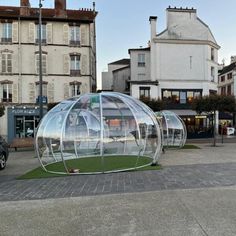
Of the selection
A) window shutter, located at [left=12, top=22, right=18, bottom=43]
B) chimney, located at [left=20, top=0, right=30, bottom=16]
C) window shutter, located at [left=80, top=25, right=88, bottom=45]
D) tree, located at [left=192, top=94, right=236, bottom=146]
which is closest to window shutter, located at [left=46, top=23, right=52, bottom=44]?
chimney, located at [left=20, top=0, right=30, bottom=16]

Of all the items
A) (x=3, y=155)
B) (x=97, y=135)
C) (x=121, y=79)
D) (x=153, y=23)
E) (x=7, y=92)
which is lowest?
(x=3, y=155)

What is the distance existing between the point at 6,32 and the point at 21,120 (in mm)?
9786

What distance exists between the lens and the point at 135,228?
5.63m

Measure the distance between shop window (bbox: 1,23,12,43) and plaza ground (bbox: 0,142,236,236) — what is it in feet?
102

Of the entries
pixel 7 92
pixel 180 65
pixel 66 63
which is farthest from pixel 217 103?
pixel 7 92

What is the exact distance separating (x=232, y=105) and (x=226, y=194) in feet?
69.0

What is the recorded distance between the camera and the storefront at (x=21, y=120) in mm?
38416

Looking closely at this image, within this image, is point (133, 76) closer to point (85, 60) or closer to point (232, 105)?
point (85, 60)

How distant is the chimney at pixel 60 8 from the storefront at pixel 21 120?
36.2 feet

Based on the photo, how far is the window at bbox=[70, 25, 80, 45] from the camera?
1592 inches

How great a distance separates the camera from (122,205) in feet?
23.4

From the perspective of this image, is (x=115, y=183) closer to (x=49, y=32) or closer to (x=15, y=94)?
(x=15, y=94)

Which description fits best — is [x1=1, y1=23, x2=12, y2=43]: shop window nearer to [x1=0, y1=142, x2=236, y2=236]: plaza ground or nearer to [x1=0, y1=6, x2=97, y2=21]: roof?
[x1=0, y1=6, x2=97, y2=21]: roof

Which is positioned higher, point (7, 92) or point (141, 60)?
point (141, 60)
